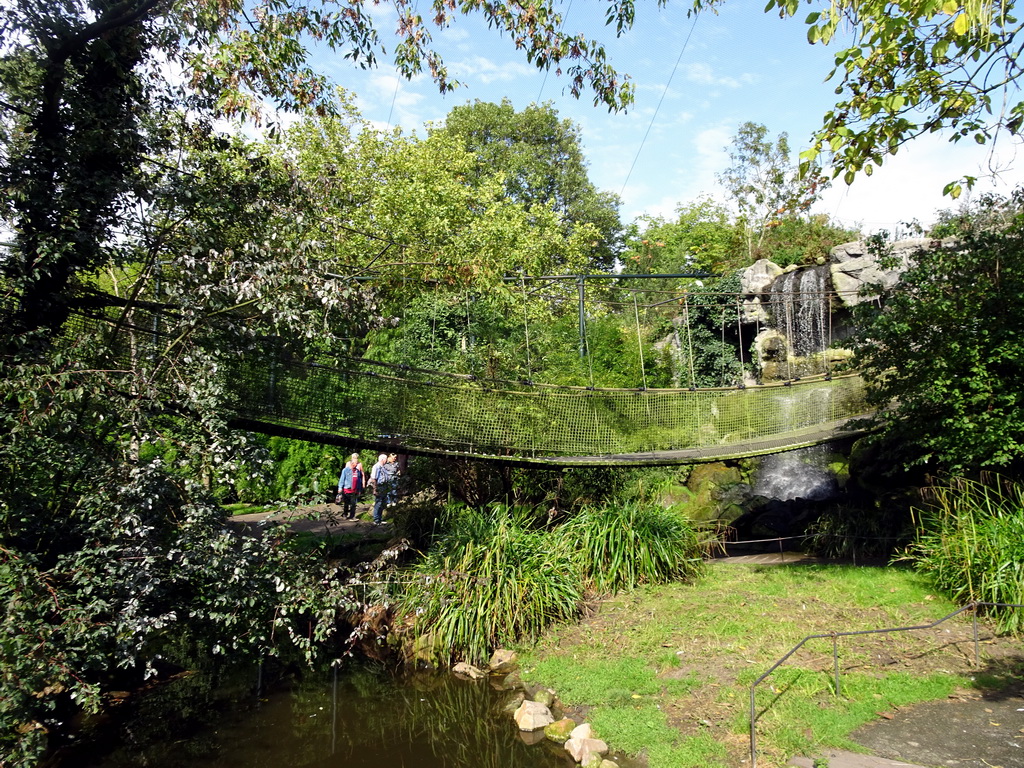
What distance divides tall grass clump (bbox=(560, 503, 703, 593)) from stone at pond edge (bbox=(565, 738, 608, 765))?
77.9 inches

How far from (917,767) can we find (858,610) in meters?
2.11

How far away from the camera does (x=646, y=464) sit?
21.2 feet

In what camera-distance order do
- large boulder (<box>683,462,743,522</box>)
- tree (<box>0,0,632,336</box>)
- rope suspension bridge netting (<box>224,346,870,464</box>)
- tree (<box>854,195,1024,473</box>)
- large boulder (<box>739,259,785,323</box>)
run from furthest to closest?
large boulder (<box>739,259,785,323</box>) < large boulder (<box>683,462,743,522</box>) < tree (<box>854,195,1024,473</box>) < rope suspension bridge netting (<box>224,346,870,464</box>) < tree (<box>0,0,632,336</box>)

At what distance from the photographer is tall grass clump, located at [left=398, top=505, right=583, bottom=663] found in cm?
570

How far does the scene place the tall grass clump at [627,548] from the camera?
6.34 m

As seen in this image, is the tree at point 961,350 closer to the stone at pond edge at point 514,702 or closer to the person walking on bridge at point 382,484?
the stone at pond edge at point 514,702

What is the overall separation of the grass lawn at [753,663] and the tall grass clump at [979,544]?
7.7 inches

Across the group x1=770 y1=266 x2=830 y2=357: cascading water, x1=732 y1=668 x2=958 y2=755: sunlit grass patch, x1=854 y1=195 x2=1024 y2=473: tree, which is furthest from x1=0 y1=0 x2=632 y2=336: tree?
x1=770 y1=266 x2=830 y2=357: cascading water

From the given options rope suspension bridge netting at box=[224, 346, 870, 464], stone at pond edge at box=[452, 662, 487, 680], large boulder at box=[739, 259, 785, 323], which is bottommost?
stone at pond edge at box=[452, 662, 487, 680]

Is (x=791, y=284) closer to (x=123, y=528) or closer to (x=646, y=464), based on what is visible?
(x=646, y=464)

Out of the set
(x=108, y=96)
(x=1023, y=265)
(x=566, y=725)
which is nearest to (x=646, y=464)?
(x=566, y=725)

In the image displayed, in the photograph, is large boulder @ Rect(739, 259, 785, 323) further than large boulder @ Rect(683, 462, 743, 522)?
Yes

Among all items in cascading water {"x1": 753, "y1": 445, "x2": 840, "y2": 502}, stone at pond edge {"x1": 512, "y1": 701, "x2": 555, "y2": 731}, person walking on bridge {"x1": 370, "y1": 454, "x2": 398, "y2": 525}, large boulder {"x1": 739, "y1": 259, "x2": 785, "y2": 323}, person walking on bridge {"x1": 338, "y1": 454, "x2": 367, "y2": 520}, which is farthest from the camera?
large boulder {"x1": 739, "y1": 259, "x2": 785, "y2": 323}

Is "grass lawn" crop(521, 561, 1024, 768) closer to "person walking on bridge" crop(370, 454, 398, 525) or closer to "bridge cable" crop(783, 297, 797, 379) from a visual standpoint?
"person walking on bridge" crop(370, 454, 398, 525)
